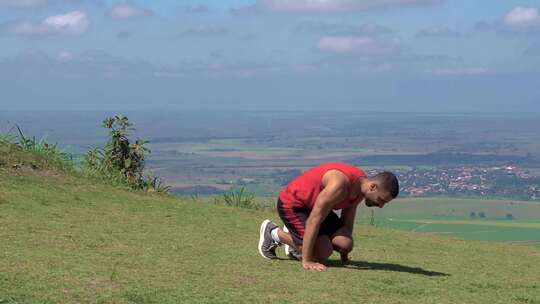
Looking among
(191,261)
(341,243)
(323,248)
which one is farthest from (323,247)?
(191,261)

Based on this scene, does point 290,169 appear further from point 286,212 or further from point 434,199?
point 286,212

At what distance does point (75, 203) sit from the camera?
10.8 metres

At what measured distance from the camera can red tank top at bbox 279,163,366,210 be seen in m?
7.34

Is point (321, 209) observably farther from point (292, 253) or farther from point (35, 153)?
point (35, 153)

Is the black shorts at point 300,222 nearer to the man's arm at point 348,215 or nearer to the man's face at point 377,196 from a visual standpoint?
the man's arm at point 348,215

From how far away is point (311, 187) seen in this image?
750 centimetres

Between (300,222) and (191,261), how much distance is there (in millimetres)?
958

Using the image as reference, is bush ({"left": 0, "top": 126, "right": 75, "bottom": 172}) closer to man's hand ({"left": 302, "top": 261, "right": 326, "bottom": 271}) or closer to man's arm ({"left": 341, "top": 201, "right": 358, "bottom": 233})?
man's arm ({"left": 341, "top": 201, "right": 358, "bottom": 233})

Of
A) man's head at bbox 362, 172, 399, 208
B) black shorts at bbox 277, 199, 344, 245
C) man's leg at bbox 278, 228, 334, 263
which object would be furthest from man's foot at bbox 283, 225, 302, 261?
man's head at bbox 362, 172, 399, 208

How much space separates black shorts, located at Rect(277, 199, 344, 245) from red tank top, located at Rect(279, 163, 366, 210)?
0.15 feet

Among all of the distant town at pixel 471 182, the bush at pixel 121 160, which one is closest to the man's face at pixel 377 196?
the bush at pixel 121 160

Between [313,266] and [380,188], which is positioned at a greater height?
[380,188]

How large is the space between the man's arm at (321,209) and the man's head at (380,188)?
180mm

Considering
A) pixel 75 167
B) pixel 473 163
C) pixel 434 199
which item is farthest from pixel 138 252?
pixel 473 163
